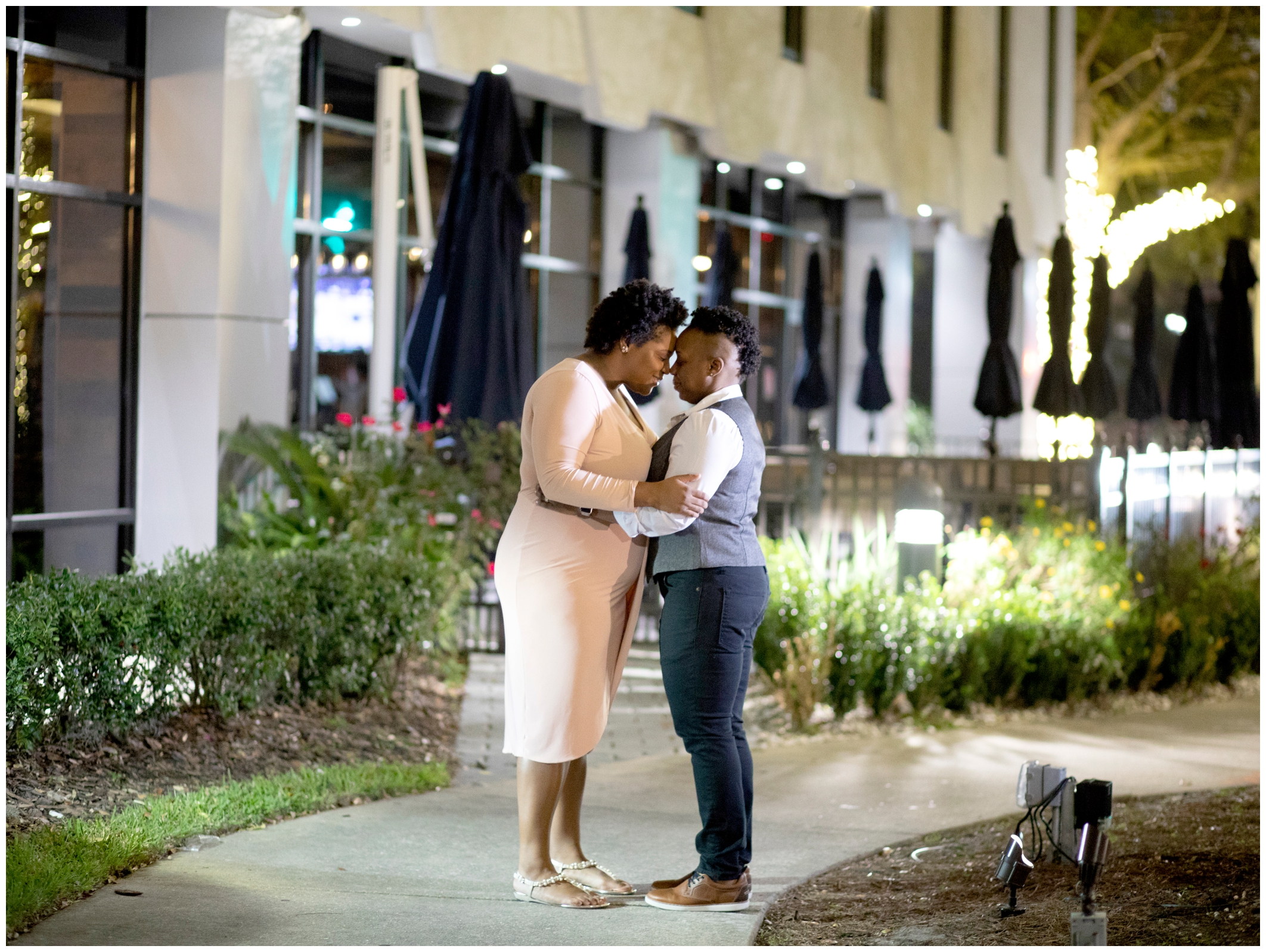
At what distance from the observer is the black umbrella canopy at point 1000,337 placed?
13875mm

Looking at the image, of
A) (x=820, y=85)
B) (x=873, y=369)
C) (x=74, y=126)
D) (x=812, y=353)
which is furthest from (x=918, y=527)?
(x=820, y=85)

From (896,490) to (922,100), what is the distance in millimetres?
12823

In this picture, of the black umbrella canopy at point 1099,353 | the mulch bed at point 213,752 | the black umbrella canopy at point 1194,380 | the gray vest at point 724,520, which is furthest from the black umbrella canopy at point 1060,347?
the gray vest at point 724,520

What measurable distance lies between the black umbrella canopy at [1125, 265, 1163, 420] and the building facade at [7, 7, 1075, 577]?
4.88 m

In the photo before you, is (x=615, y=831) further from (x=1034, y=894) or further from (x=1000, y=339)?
(x=1000, y=339)

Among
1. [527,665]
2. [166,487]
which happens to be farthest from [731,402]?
[166,487]

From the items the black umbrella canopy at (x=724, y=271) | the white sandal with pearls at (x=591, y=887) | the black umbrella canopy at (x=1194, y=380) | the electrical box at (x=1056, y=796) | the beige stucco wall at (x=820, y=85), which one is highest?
the beige stucco wall at (x=820, y=85)

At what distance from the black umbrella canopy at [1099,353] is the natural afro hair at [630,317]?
360 inches

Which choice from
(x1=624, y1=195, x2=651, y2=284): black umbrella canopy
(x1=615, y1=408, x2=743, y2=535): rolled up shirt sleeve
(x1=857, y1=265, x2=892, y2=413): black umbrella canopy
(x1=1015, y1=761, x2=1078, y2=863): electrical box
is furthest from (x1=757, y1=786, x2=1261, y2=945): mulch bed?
(x1=857, y1=265, x2=892, y2=413): black umbrella canopy

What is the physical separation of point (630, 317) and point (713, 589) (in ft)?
3.01

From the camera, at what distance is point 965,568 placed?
9969mm

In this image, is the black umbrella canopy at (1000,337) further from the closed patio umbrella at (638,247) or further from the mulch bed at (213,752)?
the mulch bed at (213,752)

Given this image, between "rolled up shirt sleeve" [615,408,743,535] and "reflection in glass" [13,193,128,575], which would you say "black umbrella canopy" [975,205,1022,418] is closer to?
"reflection in glass" [13,193,128,575]

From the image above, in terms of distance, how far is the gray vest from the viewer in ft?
15.5
